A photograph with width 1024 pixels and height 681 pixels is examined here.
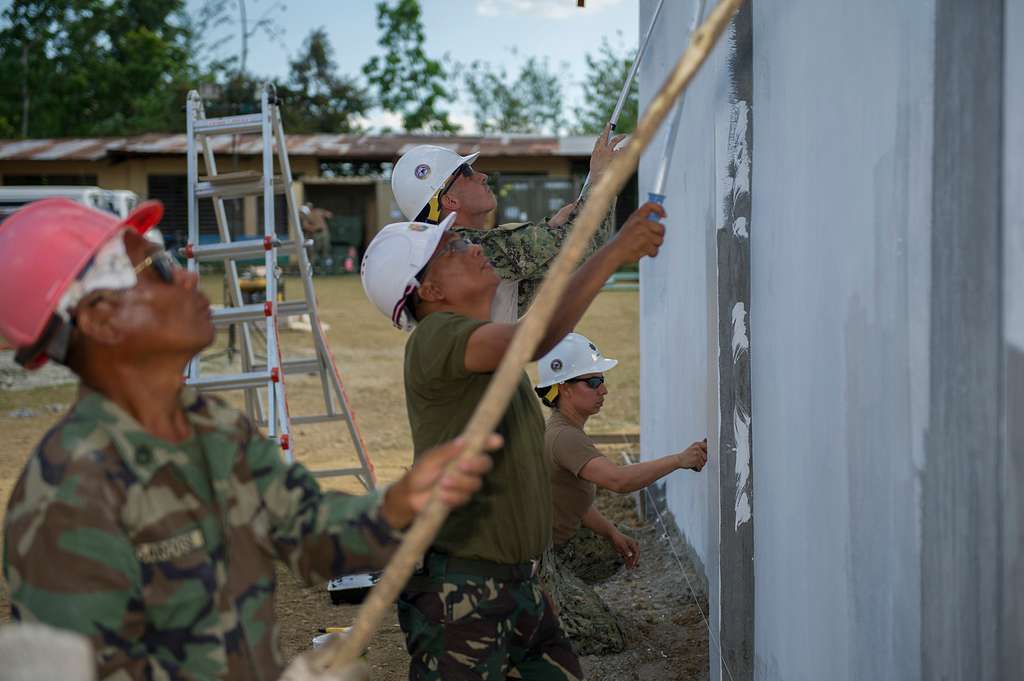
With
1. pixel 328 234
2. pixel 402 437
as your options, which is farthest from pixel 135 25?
pixel 402 437

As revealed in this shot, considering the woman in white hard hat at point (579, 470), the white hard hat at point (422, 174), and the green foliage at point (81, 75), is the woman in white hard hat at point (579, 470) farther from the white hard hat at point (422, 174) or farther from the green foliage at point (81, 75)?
the green foliage at point (81, 75)

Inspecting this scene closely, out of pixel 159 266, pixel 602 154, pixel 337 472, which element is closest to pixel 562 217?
pixel 602 154

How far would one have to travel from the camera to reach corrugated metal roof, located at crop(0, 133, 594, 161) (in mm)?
26562

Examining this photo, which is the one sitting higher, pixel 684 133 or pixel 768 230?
pixel 684 133

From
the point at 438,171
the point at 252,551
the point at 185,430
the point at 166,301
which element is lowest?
the point at 252,551

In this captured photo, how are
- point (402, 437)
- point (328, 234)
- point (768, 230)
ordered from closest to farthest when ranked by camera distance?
point (768, 230)
point (402, 437)
point (328, 234)

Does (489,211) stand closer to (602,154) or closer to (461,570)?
(602,154)

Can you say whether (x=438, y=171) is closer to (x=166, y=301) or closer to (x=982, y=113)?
(x=166, y=301)

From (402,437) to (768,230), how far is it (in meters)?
6.62

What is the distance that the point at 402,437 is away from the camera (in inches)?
373

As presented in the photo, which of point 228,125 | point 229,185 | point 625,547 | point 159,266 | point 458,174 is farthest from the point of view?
point 229,185

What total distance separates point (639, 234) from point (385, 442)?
23.5ft

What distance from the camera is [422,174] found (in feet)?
12.1

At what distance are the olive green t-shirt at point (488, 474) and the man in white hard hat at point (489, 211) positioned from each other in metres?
0.67
